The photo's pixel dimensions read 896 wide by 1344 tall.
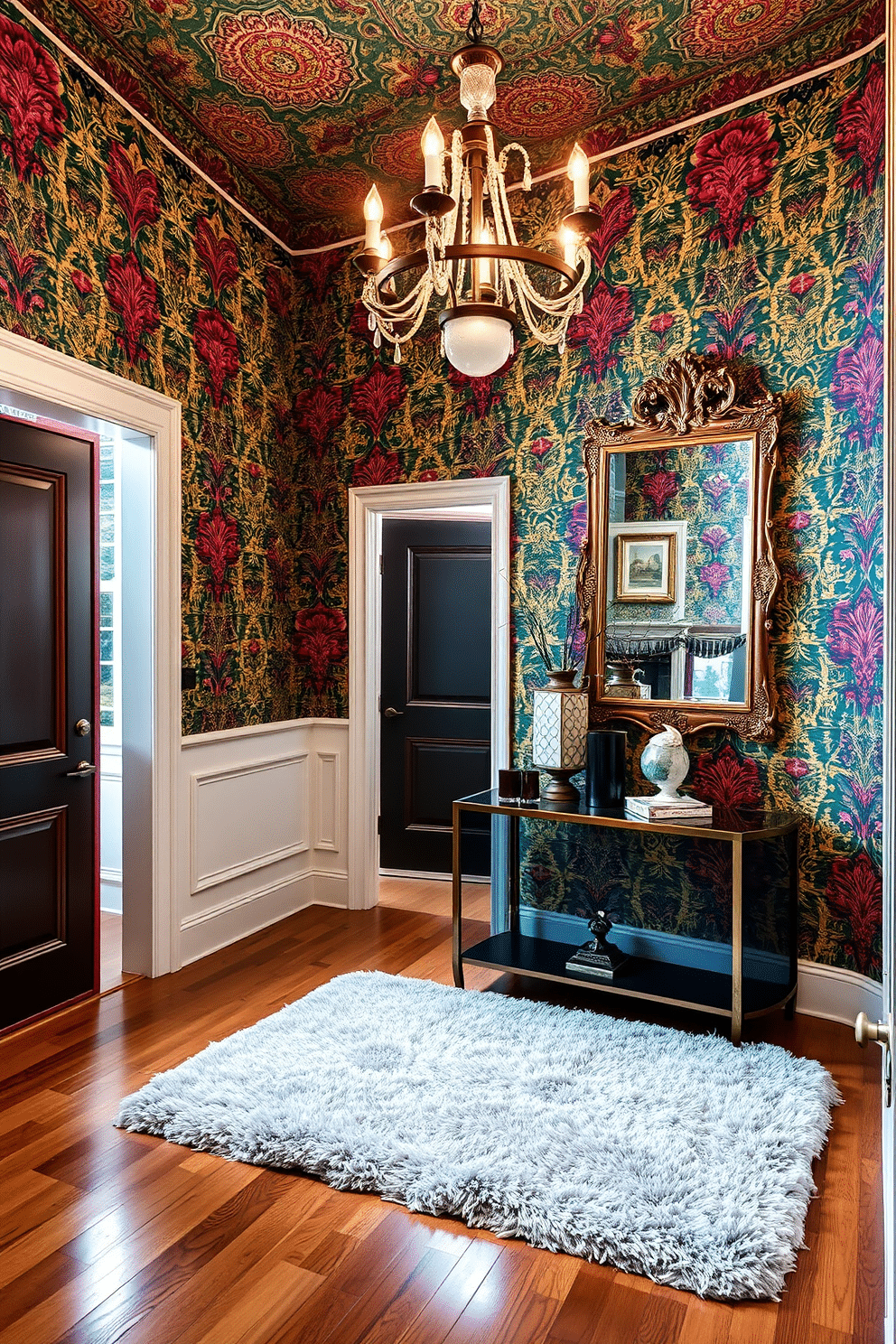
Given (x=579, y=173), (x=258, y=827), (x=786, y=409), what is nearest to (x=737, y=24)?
(x=786, y=409)

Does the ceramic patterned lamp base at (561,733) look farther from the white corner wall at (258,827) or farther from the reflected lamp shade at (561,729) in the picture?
the white corner wall at (258,827)

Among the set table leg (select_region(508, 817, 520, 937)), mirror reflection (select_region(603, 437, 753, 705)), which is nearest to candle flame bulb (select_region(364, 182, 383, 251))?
mirror reflection (select_region(603, 437, 753, 705))

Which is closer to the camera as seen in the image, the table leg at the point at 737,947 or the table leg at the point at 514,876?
the table leg at the point at 737,947

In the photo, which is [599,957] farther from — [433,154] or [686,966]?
[433,154]

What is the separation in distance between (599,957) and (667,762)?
2.42 feet

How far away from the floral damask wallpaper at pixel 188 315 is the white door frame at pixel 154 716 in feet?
0.40

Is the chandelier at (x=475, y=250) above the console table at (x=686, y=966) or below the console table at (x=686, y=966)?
above

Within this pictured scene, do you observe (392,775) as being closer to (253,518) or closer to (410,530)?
(410,530)

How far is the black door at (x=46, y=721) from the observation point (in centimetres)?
280

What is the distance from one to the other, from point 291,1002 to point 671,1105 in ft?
4.53

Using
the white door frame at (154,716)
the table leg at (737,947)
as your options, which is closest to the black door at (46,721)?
the white door frame at (154,716)

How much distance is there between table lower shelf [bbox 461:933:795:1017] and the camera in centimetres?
277

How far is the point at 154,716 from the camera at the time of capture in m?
3.30

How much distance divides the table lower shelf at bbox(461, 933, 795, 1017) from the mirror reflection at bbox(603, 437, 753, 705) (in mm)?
972
